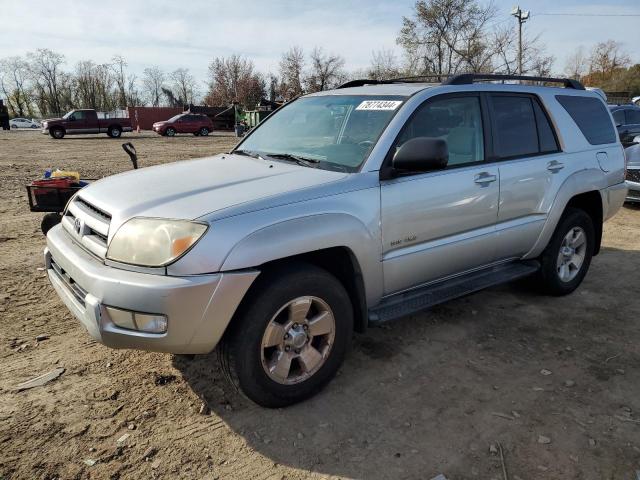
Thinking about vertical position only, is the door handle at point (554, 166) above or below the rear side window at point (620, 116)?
below

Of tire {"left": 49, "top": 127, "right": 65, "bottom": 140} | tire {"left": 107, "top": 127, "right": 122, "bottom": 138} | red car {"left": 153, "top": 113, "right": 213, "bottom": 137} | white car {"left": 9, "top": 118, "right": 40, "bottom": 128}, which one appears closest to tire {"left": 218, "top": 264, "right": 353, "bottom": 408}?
tire {"left": 49, "top": 127, "right": 65, "bottom": 140}

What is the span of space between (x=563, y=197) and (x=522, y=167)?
1.99 feet

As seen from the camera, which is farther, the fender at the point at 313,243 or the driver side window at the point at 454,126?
the driver side window at the point at 454,126

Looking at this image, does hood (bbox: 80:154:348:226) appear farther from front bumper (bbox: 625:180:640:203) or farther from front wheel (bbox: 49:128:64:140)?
front wheel (bbox: 49:128:64:140)

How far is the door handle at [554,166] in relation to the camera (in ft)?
13.5

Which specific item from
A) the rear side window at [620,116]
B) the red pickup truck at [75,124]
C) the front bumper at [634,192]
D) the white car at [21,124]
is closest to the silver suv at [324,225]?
the front bumper at [634,192]

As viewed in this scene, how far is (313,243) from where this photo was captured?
2703 millimetres

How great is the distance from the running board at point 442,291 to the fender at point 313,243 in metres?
0.13

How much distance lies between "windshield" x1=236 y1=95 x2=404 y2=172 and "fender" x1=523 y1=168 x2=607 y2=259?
177 cm

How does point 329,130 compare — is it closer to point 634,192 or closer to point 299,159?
point 299,159

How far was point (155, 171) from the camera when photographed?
3.55 m

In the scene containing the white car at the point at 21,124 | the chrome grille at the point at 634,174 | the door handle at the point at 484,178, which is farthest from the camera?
the white car at the point at 21,124

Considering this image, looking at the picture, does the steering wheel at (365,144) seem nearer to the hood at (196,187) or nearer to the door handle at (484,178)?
the hood at (196,187)

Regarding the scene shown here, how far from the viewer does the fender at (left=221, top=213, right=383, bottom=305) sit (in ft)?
8.15
